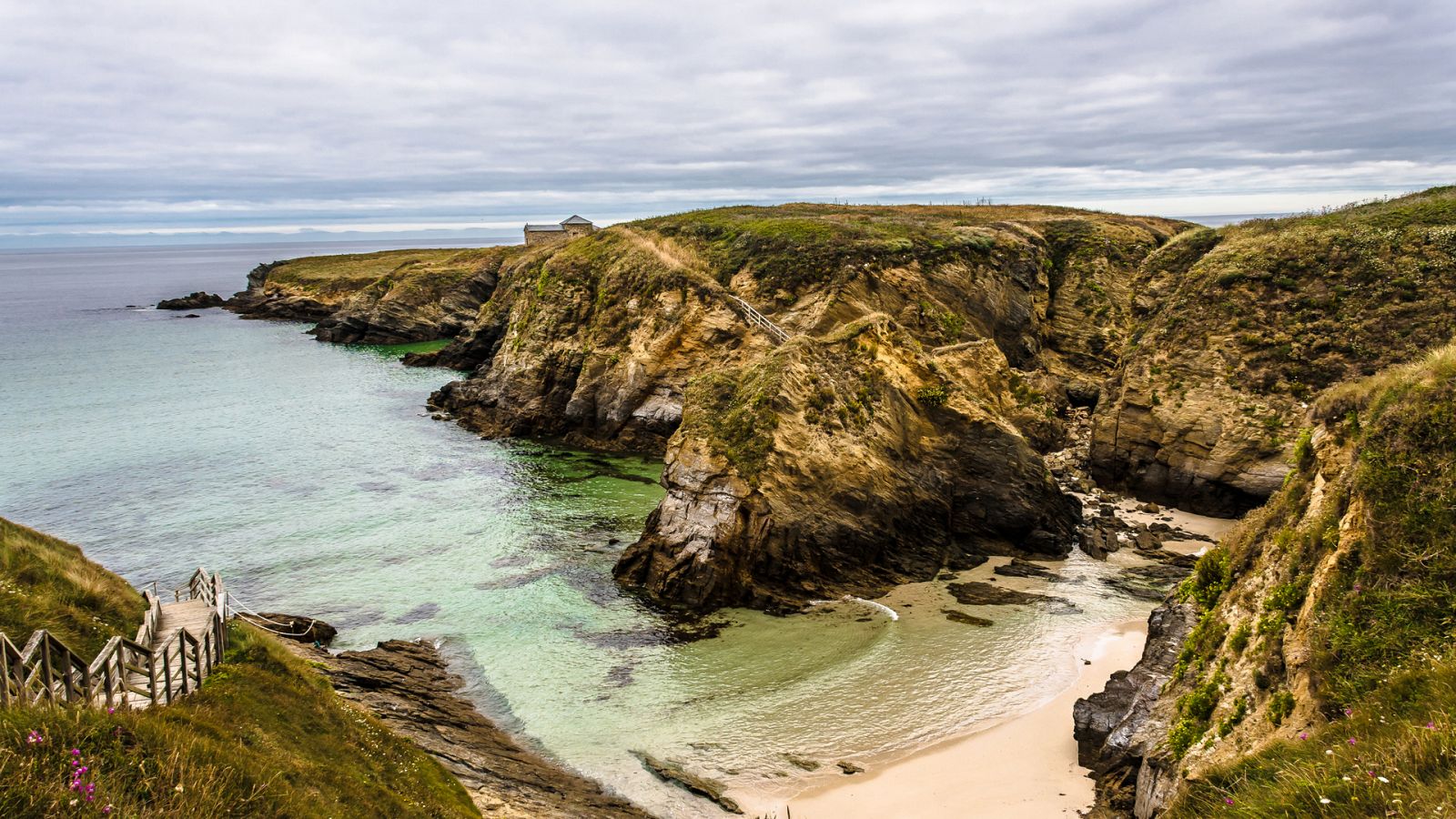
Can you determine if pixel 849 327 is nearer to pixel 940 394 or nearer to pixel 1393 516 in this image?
pixel 940 394

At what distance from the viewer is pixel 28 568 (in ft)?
48.4

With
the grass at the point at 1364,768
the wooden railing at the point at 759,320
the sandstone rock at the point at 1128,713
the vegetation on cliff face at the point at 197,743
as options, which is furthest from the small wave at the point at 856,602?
the wooden railing at the point at 759,320

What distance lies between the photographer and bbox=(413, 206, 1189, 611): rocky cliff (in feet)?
88.4

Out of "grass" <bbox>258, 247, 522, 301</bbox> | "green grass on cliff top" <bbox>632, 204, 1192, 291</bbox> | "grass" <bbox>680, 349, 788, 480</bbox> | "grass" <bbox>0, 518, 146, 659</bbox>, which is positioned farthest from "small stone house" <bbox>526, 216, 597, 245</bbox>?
"grass" <bbox>0, 518, 146, 659</bbox>

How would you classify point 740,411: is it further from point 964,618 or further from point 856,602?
point 964,618

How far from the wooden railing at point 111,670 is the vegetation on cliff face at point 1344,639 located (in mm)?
14024

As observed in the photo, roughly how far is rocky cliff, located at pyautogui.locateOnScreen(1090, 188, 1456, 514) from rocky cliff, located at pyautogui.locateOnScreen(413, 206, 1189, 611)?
21.0 feet

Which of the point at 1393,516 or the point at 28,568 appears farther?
the point at 28,568

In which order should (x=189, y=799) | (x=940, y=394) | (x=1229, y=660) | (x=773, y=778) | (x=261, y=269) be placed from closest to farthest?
(x=189, y=799), (x=1229, y=660), (x=773, y=778), (x=940, y=394), (x=261, y=269)

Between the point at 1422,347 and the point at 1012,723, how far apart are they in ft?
90.1

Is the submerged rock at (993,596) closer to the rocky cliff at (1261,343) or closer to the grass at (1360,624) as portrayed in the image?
the grass at (1360,624)

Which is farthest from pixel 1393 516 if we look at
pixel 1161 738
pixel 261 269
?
pixel 261 269

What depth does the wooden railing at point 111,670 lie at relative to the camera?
913cm

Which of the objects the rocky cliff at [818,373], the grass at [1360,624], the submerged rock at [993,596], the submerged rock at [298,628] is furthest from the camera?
the rocky cliff at [818,373]
